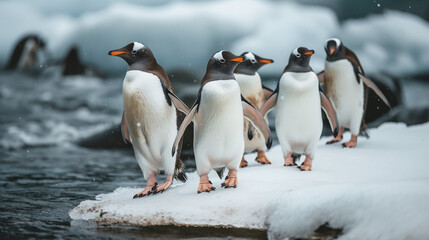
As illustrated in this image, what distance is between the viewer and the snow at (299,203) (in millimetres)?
2508

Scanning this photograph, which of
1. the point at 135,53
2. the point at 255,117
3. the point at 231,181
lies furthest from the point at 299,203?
the point at 135,53

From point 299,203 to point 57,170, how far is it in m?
3.43

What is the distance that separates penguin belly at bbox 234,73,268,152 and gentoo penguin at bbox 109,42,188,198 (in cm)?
89

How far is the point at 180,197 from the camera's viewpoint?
311 cm

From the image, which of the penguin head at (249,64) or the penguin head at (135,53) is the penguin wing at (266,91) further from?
the penguin head at (135,53)

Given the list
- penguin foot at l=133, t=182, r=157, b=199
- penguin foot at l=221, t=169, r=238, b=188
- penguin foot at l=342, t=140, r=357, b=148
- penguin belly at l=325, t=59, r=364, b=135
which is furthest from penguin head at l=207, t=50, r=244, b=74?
penguin foot at l=342, t=140, r=357, b=148

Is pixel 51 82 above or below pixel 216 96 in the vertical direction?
below

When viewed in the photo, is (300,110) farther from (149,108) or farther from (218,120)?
(149,108)

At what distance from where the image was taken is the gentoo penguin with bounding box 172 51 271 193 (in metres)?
3.06

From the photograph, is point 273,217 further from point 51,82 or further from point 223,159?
point 51,82

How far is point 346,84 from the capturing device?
465 centimetres

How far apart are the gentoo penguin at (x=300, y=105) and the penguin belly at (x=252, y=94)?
1.29 ft

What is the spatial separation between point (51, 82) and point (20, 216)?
1612 cm

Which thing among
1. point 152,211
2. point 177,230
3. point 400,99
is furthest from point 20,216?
point 400,99
